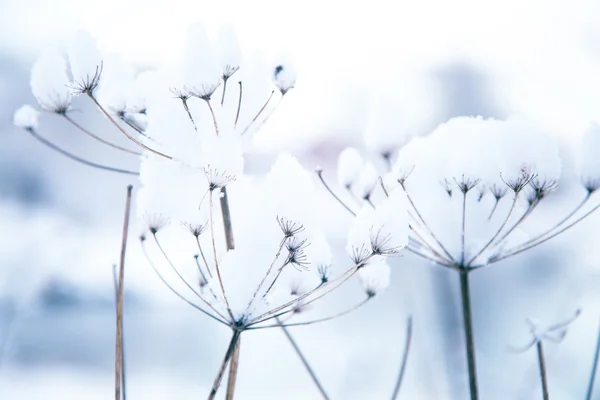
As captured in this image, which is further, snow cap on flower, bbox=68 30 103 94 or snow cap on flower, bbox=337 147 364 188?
snow cap on flower, bbox=337 147 364 188

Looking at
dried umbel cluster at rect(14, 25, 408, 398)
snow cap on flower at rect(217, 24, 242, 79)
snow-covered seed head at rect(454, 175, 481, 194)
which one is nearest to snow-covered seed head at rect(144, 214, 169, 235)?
dried umbel cluster at rect(14, 25, 408, 398)

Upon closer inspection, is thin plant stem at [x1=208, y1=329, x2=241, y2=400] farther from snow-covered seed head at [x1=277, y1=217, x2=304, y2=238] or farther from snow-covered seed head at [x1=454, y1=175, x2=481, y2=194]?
snow-covered seed head at [x1=454, y1=175, x2=481, y2=194]

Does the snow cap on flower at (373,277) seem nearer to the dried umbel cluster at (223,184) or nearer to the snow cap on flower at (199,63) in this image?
the dried umbel cluster at (223,184)

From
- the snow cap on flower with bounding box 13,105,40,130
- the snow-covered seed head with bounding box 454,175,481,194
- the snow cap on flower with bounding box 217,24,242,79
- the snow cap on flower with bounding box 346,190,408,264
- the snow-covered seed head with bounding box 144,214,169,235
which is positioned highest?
the snow cap on flower with bounding box 13,105,40,130

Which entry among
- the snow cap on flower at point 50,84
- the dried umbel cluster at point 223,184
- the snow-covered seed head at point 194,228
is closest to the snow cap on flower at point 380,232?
the dried umbel cluster at point 223,184

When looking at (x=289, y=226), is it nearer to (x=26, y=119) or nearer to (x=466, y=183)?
(x=466, y=183)

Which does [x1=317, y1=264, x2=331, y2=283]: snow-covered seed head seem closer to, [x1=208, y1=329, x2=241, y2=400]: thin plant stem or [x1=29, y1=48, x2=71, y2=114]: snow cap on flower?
[x1=208, y1=329, x2=241, y2=400]: thin plant stem

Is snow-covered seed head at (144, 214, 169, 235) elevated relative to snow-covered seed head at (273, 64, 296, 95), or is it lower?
lower

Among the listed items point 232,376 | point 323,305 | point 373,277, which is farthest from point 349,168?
point 323,305
